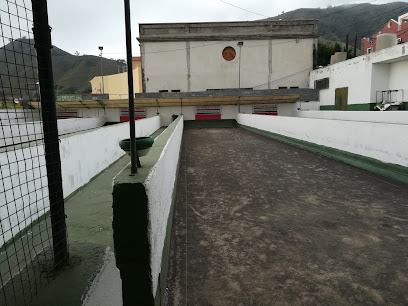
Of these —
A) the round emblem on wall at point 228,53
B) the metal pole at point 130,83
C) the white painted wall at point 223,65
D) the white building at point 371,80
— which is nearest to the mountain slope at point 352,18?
the white painted wall at point 223,65

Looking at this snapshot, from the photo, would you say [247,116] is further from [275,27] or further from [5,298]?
[5,298]

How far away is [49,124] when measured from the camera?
2.22m

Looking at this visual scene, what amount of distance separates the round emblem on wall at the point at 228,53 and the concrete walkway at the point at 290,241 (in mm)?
25919

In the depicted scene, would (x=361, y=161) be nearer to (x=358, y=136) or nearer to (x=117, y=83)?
(x=358, y=136)

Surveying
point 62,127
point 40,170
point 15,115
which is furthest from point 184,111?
point 40,170

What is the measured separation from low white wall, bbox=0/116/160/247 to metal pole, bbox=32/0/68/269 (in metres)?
1.14

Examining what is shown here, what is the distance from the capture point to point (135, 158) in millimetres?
2248

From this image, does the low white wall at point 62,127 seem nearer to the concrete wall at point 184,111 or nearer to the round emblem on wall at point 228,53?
the concrete wall at point 184,111

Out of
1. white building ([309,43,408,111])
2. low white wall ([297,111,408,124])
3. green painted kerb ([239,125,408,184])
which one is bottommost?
green painted kerb ([239,125,408,184])

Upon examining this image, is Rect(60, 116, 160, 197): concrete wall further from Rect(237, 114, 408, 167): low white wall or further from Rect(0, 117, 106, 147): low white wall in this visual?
Rect(237, 114, 408, 167): low white wall

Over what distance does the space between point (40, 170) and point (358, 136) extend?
7509mm

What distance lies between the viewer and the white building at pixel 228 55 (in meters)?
30.5

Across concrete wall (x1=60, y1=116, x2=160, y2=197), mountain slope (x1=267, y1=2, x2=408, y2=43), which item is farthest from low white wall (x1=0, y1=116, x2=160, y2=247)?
mountain slope (x1=267, y1=2, x2=408, y2=43)

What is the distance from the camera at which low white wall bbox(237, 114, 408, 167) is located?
20.8 feet
